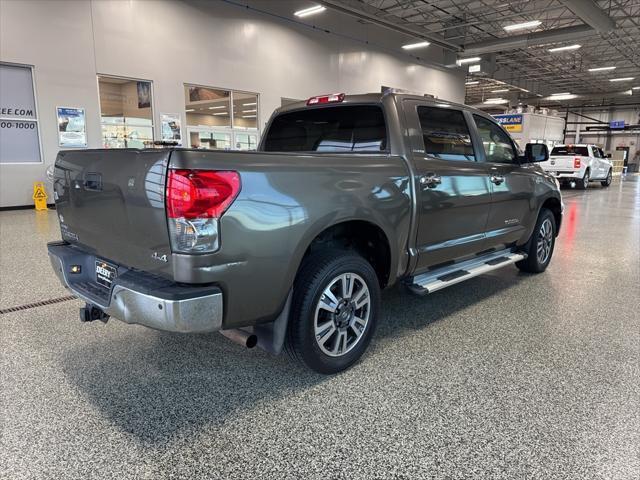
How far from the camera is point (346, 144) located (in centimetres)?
320

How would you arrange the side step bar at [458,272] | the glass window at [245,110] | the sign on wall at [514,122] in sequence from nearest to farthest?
the side step bar at [458,272]
the glass window at [245,110]
the sign on wall at [514,122]

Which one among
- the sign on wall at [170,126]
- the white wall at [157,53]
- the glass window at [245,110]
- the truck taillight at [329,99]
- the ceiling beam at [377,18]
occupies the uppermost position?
the ceiling beam at [377,18]

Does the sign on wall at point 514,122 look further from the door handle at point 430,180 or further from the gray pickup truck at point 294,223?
the door handle at point 430,180

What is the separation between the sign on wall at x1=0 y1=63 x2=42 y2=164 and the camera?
31.7 feet

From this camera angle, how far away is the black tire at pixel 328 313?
237 cm

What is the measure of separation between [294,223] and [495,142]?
2671 mm

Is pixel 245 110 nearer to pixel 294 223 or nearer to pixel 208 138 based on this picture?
pixel 208 138

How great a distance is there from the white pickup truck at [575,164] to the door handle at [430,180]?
1464 cm

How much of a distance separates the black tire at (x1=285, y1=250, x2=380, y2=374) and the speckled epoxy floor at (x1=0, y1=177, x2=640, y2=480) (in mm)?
141

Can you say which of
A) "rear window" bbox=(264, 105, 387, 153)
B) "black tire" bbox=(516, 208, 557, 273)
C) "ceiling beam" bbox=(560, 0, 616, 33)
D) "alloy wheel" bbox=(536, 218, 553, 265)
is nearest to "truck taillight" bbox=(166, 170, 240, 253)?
"rear window" bbox=(264, 105, 387, 153)

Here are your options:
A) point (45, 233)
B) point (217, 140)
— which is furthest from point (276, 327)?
point (217, 140)

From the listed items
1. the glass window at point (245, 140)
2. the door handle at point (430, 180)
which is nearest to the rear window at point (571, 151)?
the glass window at point (245, 140)

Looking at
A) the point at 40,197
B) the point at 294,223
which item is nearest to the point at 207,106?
the point at 40,197

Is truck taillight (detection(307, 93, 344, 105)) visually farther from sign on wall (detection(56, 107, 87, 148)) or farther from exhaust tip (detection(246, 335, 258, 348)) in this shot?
sign on wall (detection(56, 107, 87, 148))
